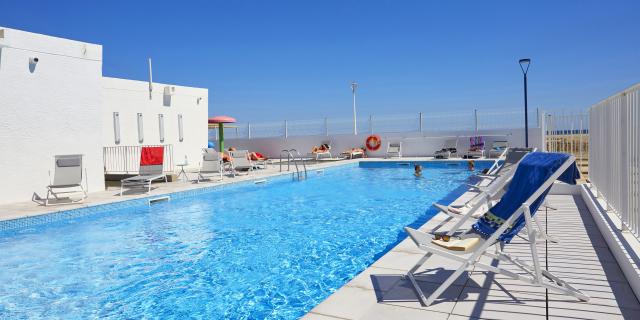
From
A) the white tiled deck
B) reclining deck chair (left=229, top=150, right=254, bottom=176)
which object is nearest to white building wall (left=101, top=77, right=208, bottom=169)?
reclining deck chair (left=229, top=150, right=254, bottom=176)

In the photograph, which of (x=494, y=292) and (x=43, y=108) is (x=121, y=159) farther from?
(x=494, y=292)

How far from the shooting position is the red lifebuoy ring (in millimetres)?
19672

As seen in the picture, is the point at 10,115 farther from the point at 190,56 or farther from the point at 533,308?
the point at 190,56

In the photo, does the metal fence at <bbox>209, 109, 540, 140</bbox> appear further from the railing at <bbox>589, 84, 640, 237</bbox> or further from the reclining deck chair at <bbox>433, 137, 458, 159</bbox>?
the railing at <bbox>589, 84, 640, 237</bbox>

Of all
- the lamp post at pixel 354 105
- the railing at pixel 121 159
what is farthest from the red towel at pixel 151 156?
the lamp post at pixel 354 105

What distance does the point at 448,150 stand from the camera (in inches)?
675

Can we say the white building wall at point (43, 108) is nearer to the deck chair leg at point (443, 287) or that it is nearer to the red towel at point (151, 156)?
the red towel at point (151, 156)

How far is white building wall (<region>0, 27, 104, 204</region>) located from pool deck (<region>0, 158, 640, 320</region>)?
7778mm

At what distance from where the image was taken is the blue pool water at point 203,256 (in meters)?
3.70

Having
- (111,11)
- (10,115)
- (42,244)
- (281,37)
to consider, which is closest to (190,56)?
(281,37)

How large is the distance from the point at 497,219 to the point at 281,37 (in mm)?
29719

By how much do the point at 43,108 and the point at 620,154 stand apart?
954 centimetres

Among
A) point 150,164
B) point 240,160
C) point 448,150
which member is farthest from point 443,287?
point 448,150

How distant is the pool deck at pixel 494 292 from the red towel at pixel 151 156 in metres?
7.32
